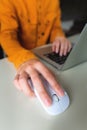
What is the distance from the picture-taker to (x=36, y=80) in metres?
0.52

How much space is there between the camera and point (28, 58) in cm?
64

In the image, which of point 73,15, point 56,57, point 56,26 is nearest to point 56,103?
point 56,57

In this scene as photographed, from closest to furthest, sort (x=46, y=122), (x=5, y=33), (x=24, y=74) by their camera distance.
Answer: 1. (x=46, y=122)
2. (x=24, y=74)
3. (x=5, y=33)

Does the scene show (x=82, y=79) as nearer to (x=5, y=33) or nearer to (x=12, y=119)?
(x=12, y=119)

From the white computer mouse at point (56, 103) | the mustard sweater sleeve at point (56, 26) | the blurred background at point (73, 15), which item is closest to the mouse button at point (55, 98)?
the white computer mouse at point (56, 103)

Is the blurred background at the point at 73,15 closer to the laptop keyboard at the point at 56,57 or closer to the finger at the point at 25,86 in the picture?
the laptop keyboard at the point at 56,57

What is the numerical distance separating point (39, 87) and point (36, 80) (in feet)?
0.08

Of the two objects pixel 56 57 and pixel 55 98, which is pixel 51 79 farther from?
pixel 56 57

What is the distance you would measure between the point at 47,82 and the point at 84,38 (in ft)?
0.44

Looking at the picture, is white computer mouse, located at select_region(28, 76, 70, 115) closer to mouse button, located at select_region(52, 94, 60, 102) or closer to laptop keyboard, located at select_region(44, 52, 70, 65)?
mouse button, located at select_region(52, 94, 60, 102)

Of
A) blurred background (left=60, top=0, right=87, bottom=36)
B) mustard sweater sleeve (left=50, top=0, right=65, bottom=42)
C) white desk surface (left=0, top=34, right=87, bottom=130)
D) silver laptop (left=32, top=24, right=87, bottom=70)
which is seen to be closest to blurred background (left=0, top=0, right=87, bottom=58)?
blurred background (left=60, top=0, right=87, bottom=36)

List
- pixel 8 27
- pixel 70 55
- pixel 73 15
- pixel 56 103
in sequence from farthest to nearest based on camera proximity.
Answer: pixel 73 15 → pixel 8 27 → pixel 70 55 → pixel 56 103

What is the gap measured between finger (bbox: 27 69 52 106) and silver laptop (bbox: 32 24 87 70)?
106 millimetres

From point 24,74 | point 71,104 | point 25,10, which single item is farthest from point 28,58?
point 25,10
